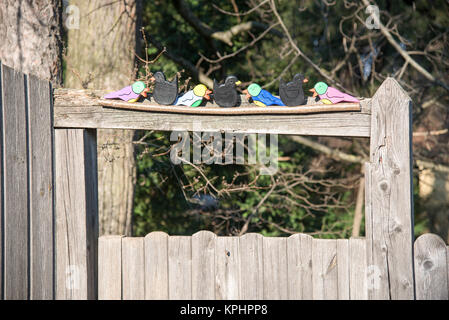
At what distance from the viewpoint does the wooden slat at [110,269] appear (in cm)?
291

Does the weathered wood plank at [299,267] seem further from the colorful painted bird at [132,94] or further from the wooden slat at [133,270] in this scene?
the colorful painted bird at [132,94]

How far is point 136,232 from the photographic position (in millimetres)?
9312

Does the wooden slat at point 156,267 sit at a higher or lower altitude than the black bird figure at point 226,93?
lower

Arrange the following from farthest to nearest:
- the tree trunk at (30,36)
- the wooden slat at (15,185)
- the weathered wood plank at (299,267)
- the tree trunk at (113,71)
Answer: the tree trunk at (113,71) < the tree trunk at (30,36) < the weathered wood plank at (299,267) < the wooden slat at (15,185)

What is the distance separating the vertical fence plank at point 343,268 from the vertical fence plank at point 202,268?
28.1 inches

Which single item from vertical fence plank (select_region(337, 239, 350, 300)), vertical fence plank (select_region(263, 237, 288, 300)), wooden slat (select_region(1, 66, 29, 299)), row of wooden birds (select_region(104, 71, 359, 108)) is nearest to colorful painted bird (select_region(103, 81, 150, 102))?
row of wooden birds (select_region(104, 71, 359, 108))

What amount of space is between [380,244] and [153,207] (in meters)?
6.43

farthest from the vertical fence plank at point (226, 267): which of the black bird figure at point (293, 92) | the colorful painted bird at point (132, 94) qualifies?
the colorful painted bird at point (132, 94)

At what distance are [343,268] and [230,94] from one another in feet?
3.86

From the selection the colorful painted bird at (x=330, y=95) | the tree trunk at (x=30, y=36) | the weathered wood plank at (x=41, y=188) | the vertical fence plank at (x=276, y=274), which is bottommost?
the vertical fence plank at (x=276, y=274)

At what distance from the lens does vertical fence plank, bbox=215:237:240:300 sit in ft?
9.43

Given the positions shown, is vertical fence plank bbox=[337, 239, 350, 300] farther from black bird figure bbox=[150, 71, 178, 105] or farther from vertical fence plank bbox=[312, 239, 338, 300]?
black bird figure bbox=[150, 71, 178, 105]

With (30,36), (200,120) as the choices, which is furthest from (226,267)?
(30,36)

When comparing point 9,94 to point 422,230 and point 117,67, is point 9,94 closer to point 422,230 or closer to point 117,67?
point 117,67
